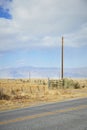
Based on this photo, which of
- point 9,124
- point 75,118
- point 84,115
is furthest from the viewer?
point 84,115

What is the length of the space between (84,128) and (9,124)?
3005 millimetres

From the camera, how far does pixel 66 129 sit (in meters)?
8.91

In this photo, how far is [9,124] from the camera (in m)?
10.3

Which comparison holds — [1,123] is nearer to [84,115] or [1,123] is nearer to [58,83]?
[84,115]

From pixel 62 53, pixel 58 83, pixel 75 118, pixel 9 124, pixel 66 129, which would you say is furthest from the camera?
pixel 62 53

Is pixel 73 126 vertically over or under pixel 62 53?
under

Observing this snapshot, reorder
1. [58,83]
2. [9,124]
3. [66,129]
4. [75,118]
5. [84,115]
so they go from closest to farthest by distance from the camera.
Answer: [66,129]
[9,124]
[75,118]
[84,115]
[58,83]

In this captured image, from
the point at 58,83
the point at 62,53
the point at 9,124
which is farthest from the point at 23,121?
the point at 62,53

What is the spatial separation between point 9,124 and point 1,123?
472mm

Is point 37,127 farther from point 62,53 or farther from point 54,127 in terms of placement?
point 62,53

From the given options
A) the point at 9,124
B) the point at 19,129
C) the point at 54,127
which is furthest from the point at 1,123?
the point at 54,127

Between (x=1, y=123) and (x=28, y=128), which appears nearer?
(x=28, y=128)

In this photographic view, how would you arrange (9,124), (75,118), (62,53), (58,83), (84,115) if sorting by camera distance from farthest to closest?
(62,53)
(58,83)
(84,115)
(75,118)
(9,124)

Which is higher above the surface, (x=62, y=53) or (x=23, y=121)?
(x=62, y=53)
